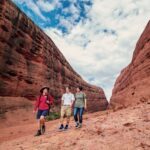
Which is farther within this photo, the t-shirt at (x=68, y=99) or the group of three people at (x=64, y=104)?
the t-shirt at (x=68, y=99)

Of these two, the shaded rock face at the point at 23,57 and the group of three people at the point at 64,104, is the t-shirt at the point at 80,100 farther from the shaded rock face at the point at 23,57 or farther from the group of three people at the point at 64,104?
the shaded rock face at the point at 23,57

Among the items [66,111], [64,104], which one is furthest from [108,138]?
[64,104]

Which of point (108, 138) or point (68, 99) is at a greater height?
point (68, 99)

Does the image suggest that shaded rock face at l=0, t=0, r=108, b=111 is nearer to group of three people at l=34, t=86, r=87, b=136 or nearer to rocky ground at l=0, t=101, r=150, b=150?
group of three people at l=34, t=86, r=87, b=136

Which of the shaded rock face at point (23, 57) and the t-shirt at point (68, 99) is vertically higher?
the shaded rock face at point (23, 57)

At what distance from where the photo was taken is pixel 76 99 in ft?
39.2

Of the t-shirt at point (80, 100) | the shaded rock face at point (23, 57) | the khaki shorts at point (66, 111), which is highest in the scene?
the shaded rock face at point (23, 57)

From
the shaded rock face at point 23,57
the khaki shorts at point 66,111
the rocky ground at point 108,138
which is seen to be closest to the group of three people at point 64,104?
the khaki shorts at point 66,111

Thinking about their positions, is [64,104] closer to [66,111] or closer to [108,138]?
[66,111]

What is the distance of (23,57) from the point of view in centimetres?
2580

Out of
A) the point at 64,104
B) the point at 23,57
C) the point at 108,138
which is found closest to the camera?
the point at 108,138

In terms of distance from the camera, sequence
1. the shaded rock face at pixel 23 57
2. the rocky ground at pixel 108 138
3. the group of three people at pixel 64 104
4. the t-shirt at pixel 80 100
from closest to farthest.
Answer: the rocky ground at pixel 108 138 < the group of three people at pixel 64 104 < the t-shirt at pixel 80 100 < the shaded rock face at pixel 23 57

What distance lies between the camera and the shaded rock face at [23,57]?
2300 centimetres

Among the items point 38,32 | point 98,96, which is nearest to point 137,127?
point 38,32
